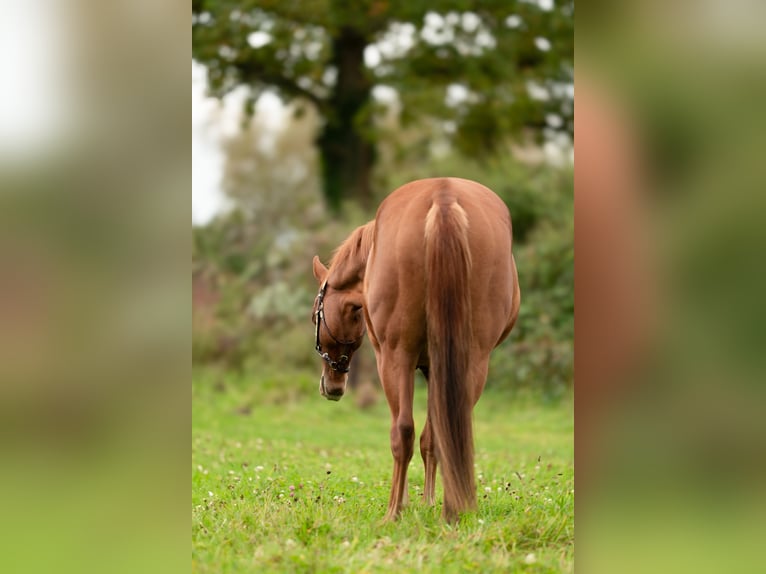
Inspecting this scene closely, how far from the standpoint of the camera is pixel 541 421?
35.3 feet

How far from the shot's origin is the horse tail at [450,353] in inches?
149

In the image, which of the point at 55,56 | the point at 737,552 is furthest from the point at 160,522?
the point at 737,552

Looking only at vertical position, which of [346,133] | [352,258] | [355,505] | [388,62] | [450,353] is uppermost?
[388,62]

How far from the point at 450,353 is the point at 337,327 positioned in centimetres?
175

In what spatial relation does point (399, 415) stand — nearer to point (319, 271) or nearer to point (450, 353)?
point (450, 353)

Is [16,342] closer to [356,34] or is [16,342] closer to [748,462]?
[748,462]

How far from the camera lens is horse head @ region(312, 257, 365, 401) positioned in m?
5.33

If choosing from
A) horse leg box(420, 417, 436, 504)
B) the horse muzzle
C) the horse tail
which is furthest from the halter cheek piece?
the horse tail

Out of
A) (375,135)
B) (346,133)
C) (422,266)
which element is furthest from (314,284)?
(422,266)

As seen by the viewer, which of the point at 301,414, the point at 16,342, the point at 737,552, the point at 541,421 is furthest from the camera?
the point at 301,414

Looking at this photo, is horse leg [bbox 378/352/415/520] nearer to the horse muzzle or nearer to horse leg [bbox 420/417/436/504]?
horse leg [bbox 420/417/436/504]

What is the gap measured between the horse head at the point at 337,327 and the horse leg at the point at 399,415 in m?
0.96

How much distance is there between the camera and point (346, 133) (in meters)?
17.0

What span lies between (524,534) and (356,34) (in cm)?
1460
